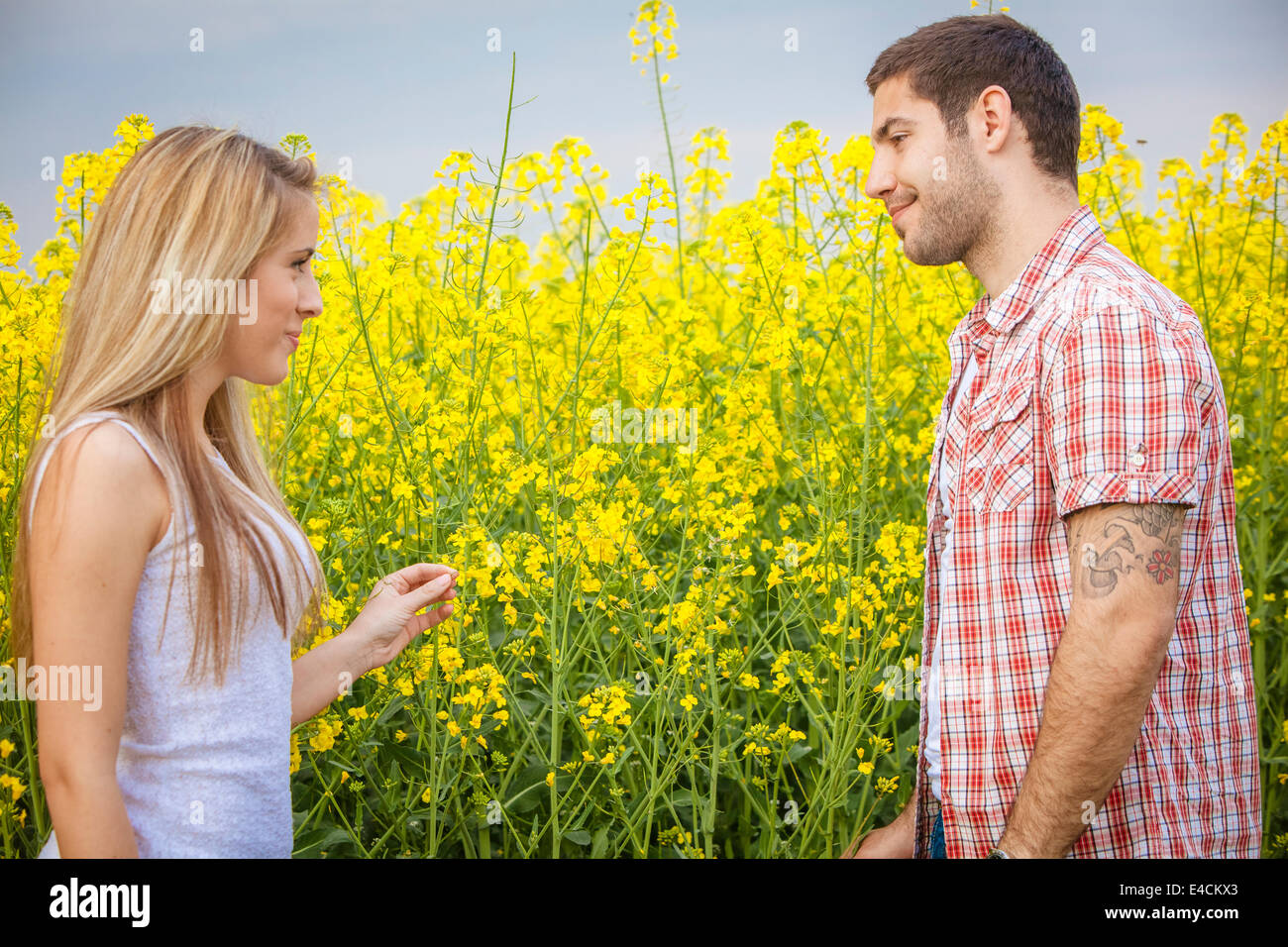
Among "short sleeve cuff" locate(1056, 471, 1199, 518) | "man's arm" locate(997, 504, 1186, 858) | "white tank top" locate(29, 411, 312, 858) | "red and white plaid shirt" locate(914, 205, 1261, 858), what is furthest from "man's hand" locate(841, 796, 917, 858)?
"white tank top" locate(29, 411, 312, 858)

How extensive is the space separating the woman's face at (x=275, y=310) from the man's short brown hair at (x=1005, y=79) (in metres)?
0.95

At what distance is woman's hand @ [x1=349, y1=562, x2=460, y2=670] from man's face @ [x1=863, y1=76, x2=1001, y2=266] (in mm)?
886

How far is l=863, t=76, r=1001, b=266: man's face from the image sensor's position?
5.41 feet

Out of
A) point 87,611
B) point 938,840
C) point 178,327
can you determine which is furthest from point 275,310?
point 938,840

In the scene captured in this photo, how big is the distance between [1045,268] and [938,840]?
883 mm

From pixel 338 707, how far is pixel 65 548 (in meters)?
1.11

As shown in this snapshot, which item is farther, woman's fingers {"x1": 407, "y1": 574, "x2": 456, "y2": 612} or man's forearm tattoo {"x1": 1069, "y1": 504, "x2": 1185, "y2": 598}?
woman's fingers {"x1": 407, "y1": 574, "x2": 456, "y2": 612}

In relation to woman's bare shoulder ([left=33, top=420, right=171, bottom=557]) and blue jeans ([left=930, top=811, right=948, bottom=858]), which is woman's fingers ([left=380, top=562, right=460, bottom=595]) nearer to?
woman's bare shoulder ([left=33, top=420, right=171, bottom=557])

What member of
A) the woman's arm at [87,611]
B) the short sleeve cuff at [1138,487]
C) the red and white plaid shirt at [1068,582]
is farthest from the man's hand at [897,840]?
the woman's arm at [87,611]

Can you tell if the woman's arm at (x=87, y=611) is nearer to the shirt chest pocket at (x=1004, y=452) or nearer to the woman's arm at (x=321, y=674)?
the woman's arm at (x=321, y=674)

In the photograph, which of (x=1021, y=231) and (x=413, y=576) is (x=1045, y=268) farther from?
(x=413, y=576)

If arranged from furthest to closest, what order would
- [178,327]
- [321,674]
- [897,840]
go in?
1. [897,840]
2. [321,674]
3. [178,327]

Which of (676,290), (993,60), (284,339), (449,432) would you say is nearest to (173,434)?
(284,339)

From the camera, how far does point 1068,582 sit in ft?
4.79
